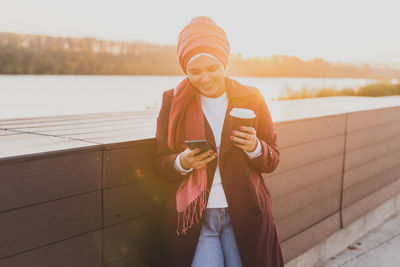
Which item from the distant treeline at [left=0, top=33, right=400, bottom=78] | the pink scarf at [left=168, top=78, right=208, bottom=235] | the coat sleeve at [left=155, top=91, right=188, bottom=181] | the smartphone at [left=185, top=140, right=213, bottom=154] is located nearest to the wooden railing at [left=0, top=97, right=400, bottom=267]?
the coat sleeve at [left=155, top=91, right=188, bottom=181]

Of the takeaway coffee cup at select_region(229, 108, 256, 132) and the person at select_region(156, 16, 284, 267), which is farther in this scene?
the person at select_region(156, 16, 284, 267)

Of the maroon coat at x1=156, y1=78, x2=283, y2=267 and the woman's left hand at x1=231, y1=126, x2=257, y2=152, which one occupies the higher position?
the woman's left hand at x1=231, y1=126, x2=257, y2=152

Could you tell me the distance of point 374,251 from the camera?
4391 millimetres

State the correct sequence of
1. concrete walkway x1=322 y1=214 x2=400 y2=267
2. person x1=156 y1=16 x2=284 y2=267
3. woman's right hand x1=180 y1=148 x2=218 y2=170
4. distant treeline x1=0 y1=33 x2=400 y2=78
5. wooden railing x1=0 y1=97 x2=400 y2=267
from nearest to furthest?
1. wooden railing x1=0 y1=97 x2=400 y2=267
2. woman's right hand x1=180 y1=148 x2=218 y2=170
3. person x1=156 y1=16 x2=284 y2=267
4. concrete walkway x1=322 y1=214 x2=400 y2=267
5. distant treeline x1=0 y1=33 x2=400 y2=78

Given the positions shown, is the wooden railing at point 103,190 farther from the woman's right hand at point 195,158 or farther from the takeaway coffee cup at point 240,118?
the takeaway coffee cup at point 240,118

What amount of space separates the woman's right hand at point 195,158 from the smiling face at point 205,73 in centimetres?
36

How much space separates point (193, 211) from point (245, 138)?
477mm

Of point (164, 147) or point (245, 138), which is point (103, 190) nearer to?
point (164, 147)

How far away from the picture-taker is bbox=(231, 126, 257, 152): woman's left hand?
6.14 feet

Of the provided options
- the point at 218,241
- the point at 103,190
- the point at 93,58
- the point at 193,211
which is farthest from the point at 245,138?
the point at 93,58

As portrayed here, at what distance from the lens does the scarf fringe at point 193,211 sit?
2.05m

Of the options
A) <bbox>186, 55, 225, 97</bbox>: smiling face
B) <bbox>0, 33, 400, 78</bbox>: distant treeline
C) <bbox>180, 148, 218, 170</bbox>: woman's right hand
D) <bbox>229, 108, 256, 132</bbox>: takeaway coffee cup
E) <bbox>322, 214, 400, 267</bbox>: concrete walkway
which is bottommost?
<bbox>322, 214, 400, 267</bbox>: concrete walkway

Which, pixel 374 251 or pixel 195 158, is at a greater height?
pixel 195 158

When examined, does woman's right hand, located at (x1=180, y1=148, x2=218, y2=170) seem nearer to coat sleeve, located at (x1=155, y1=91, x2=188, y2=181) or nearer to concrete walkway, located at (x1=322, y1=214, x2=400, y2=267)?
coat sleeve, located at (x1=155, y1=91, x2=188, y2=181)
